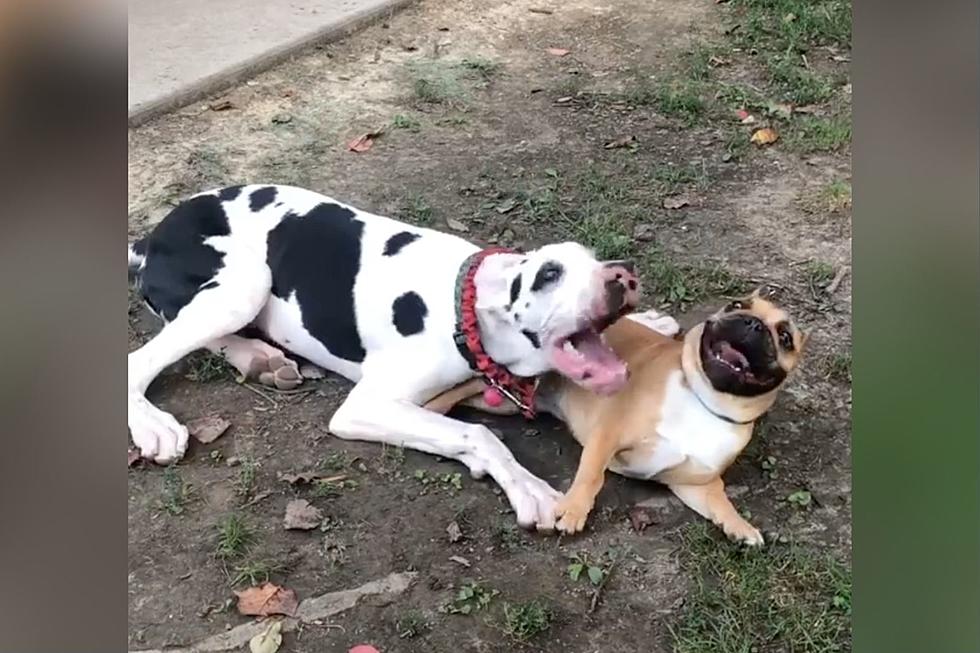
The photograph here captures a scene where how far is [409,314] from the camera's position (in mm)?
2818

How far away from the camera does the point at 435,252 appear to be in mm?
2912

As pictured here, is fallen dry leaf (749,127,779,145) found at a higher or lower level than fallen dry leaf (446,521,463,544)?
higher

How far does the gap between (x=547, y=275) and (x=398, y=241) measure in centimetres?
53

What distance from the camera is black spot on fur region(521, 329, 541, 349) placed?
265cm

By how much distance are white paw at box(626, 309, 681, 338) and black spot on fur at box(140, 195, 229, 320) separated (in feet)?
3.95

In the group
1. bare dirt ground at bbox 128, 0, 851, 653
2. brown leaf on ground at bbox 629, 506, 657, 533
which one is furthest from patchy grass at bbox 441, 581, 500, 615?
brown leaf on ground at bbox 629, 506, 657, 533

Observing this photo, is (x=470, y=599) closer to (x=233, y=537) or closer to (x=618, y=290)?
(x=233, y=537)

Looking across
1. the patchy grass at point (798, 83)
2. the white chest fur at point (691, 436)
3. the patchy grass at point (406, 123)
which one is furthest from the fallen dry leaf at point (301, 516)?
the patchy grass at point (798, 83)

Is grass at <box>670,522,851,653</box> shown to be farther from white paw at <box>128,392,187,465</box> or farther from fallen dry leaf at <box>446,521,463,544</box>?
white paw at <box>128,392,187,465</box>

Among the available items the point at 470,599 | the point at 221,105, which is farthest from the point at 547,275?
the point at 221,105

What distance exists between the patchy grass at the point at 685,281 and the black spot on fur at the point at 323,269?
95 centimetres

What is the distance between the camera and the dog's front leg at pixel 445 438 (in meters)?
2.53
